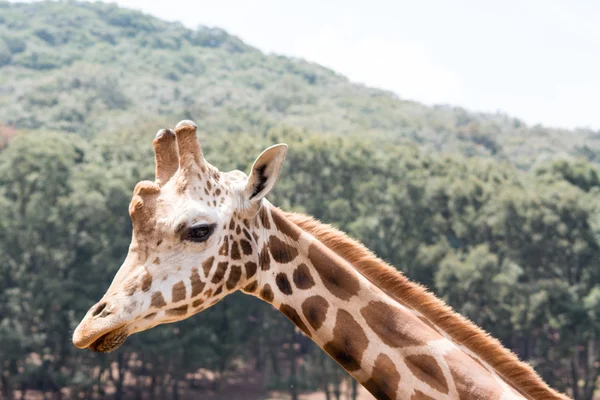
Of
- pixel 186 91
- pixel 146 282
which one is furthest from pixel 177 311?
pixel 186 91

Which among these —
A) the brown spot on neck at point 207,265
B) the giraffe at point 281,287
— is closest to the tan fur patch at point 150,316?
the giraffe at point 281,287

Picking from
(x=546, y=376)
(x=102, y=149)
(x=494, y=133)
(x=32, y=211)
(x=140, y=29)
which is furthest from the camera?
(x=140, y=29)

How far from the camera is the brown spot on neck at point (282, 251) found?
5.52 m

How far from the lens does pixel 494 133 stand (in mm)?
117938

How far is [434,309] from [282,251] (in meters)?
1.03

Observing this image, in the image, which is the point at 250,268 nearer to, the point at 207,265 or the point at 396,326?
the point at 207,265

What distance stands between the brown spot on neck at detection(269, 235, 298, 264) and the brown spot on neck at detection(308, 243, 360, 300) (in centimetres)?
11

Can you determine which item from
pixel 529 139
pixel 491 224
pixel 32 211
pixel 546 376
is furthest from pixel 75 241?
pixel 529 139

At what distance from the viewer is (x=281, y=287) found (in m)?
5.51

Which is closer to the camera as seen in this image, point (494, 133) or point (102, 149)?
point (102, 149)

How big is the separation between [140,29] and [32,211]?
14698 cm

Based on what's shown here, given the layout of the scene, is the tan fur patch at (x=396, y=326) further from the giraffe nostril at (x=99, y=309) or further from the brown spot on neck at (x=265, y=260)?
the giraffe nostril at (x=99, y=309)

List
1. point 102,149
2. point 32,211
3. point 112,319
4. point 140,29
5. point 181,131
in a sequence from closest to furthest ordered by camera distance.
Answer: point 112,319 → point 181,131 → point 32,211 → point 102,149 → point 140,29

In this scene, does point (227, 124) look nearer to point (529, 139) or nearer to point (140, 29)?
point (529, 139)
